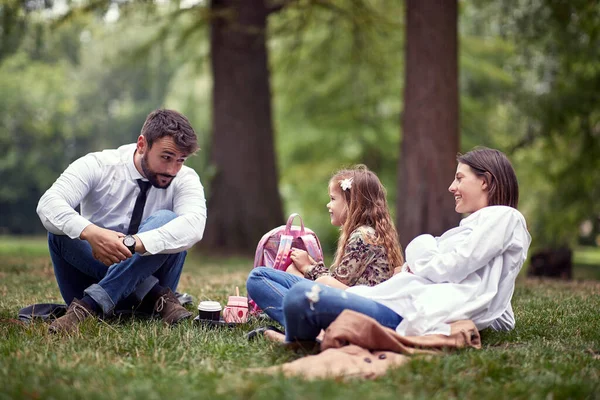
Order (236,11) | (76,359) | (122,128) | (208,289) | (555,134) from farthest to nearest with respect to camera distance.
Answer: (122,128)
(555,134)
(236,11)
(208,289)
(76,359)

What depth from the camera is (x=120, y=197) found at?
4801 mm

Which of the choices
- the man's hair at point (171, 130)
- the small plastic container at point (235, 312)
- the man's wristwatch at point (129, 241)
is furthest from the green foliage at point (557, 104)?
the man's wristwatch at point (129, 241)

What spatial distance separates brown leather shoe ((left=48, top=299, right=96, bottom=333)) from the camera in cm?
402

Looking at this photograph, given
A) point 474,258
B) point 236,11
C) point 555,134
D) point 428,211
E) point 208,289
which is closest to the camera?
point 474,258

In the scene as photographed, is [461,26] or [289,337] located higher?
[461,26]

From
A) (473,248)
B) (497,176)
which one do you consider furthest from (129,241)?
(497,176)

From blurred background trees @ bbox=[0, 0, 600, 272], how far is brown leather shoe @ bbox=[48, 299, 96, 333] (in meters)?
5.28

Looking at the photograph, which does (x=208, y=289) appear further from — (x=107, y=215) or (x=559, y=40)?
(x=559, y=40)

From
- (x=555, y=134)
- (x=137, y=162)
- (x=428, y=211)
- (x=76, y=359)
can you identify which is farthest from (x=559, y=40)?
(x=76, y=359)

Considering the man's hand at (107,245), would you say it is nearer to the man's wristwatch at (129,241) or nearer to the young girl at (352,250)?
the man's wristwatch at (129,241)

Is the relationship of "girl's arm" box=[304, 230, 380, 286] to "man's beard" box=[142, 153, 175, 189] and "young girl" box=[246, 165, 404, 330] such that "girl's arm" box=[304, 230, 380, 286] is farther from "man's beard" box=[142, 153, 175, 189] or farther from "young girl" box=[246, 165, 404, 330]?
"man's beard" box=[142, 153, 175, 189]

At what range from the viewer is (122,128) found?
128ft

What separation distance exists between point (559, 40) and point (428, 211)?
16.8 feet

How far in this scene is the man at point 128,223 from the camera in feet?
14.0
